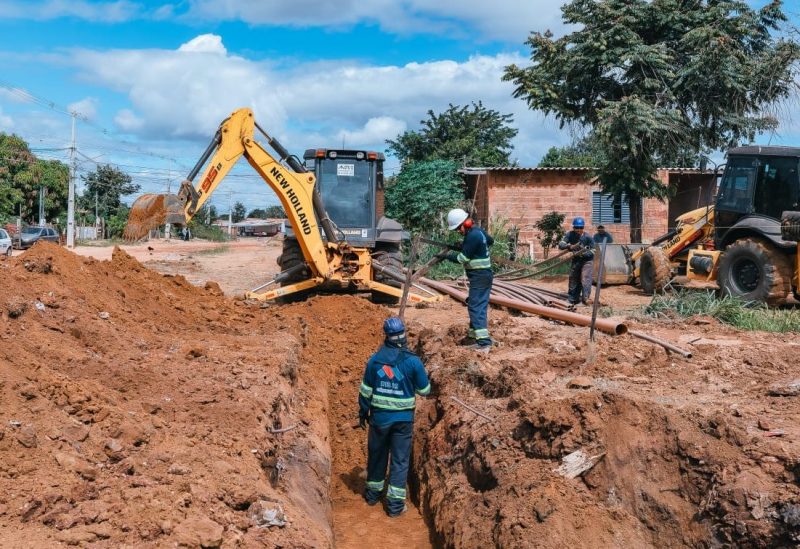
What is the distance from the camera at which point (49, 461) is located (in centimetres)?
416

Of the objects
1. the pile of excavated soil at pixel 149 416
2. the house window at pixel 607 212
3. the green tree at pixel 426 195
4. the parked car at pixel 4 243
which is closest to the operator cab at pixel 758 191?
the pile of excavated soil at pixel 149 416

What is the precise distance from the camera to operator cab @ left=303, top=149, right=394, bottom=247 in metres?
13.2

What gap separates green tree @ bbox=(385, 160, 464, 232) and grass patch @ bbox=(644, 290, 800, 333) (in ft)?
39.3

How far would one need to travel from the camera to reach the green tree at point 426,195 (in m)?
23.2

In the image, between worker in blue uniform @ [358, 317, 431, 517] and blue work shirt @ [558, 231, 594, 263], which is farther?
blue work shirt @ [558, 231, 594, 263]

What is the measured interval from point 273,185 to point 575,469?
8344 mm

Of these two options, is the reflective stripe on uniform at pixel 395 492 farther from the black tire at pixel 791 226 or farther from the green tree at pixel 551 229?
the green tree at pixel 551 229

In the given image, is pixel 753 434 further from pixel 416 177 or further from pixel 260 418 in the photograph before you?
pixel 416 177

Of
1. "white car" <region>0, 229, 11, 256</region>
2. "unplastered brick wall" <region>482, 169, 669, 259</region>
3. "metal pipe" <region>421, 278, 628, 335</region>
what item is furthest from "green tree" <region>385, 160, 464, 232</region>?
"white car" <region>0, 229, 11, 256</region>

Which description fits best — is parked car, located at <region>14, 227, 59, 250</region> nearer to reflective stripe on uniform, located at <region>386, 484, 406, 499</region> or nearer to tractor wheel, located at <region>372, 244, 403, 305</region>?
tractor wheel, located at <region>372, 244, 403, 305</region>

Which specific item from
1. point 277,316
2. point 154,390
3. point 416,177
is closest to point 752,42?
point 416,177

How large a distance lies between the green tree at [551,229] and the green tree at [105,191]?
48865 mm

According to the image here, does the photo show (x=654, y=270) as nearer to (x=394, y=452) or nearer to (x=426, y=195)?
Result: (x=394, y=452)

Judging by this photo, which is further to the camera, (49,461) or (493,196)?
(493,196)
